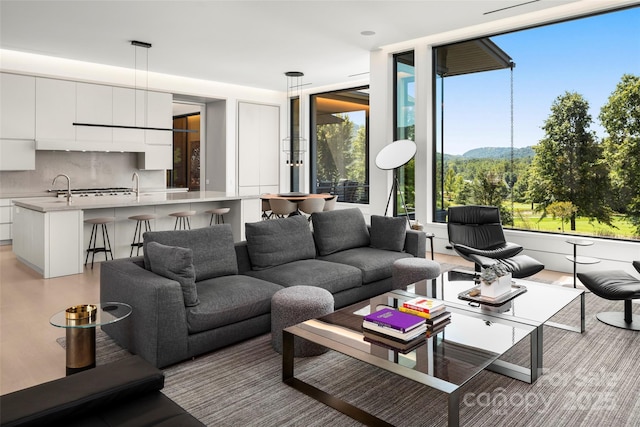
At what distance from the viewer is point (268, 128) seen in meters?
10.5

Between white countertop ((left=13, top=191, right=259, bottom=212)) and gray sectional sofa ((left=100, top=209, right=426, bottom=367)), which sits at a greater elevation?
white countertop ((left=13, top=191, right=259, bottom=212))

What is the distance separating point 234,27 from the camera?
595 centimetres

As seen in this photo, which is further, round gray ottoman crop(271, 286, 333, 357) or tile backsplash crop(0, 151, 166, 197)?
tile backsplash crop(0, 151, 166, 197)

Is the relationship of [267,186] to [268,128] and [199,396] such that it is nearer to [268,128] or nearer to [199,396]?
[268,128]

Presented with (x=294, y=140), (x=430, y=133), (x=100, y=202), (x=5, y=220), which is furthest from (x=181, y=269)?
(x=294, y=140)

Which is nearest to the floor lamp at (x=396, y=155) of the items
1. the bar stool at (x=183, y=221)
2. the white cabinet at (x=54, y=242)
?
the bar stool at (x=183, y=221)

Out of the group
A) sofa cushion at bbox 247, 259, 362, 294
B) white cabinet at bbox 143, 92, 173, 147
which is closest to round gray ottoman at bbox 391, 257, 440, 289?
sofa cushion at bbox 247, 259, 362, 294

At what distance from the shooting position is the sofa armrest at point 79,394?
147 cm

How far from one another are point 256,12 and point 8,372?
4.38 meters

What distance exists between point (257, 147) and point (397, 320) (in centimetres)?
828

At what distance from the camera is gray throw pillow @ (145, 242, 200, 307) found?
2.92m

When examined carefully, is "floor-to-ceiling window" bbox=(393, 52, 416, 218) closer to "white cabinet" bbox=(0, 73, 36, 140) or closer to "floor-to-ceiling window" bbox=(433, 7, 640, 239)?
"floor-to-ceiling window" bbox=(433, 7, 640, 239)

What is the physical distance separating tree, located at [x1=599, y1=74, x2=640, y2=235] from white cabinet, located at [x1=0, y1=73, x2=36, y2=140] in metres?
8.06

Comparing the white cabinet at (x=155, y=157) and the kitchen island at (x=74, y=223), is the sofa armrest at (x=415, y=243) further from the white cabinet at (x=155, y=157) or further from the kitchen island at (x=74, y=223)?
the white cabinet at (x=155, y=157)
